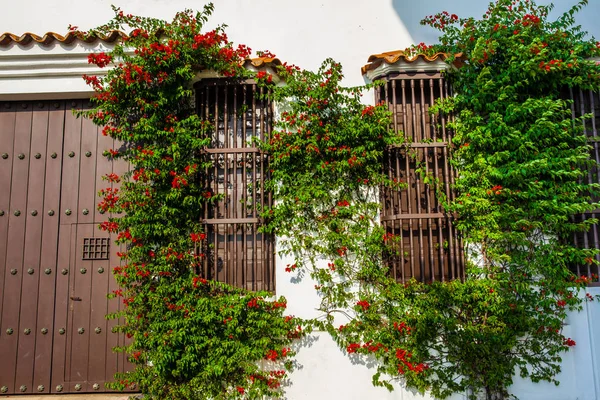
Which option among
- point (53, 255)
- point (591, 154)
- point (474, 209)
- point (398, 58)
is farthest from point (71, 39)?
point (591, 154)

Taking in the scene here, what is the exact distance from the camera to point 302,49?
4.62m

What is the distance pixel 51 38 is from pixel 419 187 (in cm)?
377

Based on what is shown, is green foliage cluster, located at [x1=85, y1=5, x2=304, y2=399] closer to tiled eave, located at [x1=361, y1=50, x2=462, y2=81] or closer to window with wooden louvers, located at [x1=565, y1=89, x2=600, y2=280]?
tiled eave, located at [x1=361, y1=50, x2=462, y2=81]

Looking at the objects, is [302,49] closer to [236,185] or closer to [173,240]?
[236,185]

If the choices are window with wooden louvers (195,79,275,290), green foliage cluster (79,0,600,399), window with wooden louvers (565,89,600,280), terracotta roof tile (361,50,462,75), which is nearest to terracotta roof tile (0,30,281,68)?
green foliage cluster (79,0,600,399)

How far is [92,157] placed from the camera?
461 centimetres

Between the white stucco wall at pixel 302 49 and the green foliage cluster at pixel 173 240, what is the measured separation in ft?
0.83

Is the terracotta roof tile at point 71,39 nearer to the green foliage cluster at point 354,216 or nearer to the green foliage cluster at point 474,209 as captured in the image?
the green foliage cluster at point 354,216

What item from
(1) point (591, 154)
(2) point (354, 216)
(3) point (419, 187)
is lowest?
(2) point (354, 216)

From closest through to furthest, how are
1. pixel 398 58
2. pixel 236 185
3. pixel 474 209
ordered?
1. pixel 474 209
2. pixel 398 58
3. pixel 236 185

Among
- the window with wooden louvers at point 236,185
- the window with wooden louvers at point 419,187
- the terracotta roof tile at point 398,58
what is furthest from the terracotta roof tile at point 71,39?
the window with wooden louvers at point 419,187

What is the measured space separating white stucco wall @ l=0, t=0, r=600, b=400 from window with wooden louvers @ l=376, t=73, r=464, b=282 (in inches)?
19.6

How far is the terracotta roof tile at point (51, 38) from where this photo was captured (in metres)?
4.32

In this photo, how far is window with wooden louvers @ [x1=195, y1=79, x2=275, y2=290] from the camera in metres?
4.27
